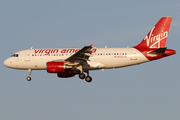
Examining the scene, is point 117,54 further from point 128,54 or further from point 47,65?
point 47,65

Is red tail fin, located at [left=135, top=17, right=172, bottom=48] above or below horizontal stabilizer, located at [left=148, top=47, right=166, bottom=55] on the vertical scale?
above

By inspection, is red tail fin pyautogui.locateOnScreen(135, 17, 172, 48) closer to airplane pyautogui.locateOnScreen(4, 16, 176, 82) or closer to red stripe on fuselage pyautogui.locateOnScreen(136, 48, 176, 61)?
airplane pyautogui.locateOnScreen(4, 16, 176, 82)

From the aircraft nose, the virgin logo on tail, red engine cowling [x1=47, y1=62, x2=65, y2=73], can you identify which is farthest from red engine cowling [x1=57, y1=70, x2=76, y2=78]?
the virgin logo on tail

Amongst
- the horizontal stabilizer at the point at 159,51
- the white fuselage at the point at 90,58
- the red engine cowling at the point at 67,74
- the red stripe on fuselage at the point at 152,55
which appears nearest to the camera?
the horizontal stabilizer at the point at 159,51

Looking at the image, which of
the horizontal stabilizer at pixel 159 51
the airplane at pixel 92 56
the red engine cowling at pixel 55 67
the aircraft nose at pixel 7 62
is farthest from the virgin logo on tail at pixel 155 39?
the aircraft nose at pixel 7 62

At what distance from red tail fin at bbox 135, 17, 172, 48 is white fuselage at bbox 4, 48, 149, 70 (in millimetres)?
2326

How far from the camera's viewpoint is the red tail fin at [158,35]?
180ft

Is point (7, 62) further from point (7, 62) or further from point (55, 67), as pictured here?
point (55, 67)

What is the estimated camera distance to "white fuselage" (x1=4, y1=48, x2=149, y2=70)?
53.5 m

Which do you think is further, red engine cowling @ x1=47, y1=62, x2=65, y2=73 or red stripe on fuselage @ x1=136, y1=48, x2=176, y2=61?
red engine cowling @ x1=47, y1=62, x2=65, y2=73

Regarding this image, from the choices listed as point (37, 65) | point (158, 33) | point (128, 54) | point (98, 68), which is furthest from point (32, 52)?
point (158, 33)

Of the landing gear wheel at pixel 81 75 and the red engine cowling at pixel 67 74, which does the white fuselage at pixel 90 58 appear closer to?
the landing gear wheel at pixel 81 75

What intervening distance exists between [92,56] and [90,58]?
523mm

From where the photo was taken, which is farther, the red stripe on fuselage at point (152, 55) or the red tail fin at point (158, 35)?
the red tail fin at point (158, 35)
